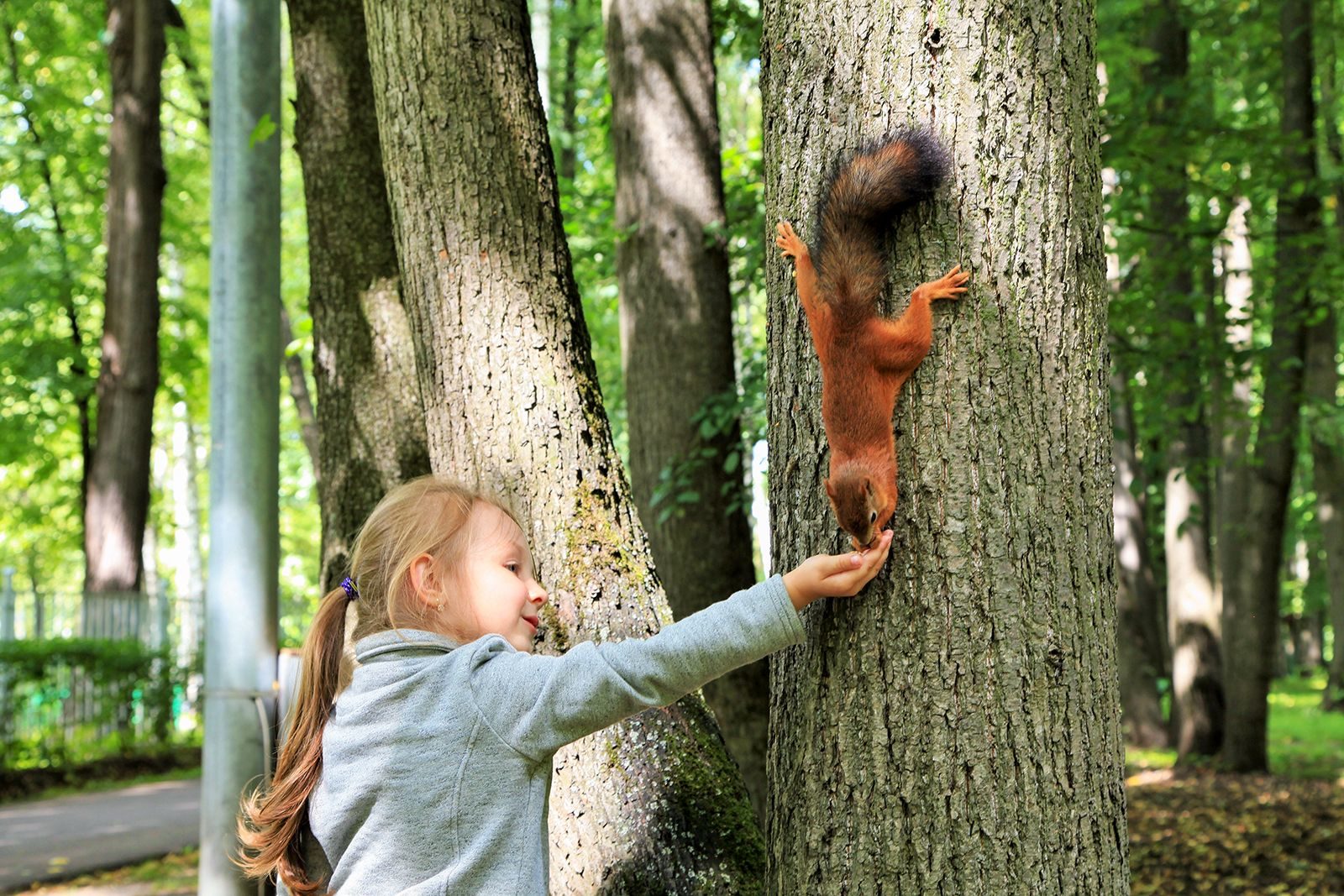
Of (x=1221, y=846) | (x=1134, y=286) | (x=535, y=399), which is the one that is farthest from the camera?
(x=1134, y=286)

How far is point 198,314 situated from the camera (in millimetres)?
17578

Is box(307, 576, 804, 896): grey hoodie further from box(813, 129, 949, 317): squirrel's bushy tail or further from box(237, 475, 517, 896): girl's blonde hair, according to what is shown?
box(813, 129, 949, 317): squirrel's bushy tail

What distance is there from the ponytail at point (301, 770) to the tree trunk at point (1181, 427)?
6.16 m

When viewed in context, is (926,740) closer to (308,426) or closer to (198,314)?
(308,426)

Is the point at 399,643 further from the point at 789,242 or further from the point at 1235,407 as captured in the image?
the point at 1235,407

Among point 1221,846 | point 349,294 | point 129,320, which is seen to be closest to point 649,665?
point 349,294

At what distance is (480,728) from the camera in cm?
189

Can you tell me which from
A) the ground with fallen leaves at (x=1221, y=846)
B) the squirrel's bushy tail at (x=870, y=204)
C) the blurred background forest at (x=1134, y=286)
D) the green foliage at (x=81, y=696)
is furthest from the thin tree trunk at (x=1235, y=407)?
the green foliage at (x=81, y=696)

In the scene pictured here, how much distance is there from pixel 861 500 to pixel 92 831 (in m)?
8.45

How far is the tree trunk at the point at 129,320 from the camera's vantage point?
1300 centimetres

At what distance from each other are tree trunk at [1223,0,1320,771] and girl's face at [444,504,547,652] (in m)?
6.60

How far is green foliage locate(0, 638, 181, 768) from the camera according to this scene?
10.6 m

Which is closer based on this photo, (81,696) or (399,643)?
(399,643)

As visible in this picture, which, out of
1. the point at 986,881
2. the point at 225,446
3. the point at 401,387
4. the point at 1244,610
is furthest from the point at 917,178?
the point at 1244,610
